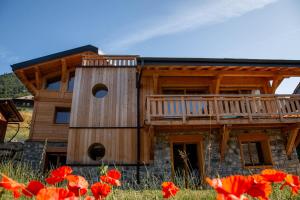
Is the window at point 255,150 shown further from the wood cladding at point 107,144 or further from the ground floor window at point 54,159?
the ground floor window at point 54,159

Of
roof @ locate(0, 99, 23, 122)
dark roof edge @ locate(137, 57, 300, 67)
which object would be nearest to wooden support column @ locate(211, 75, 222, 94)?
dark roof edge @ locate(137, 57, 300, 67)

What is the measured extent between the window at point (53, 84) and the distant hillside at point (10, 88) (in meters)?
39.3

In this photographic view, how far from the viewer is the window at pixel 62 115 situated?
13155 millimetres

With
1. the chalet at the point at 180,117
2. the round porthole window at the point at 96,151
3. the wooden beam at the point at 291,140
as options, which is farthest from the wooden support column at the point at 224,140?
the round porthole window at the point at 96,151

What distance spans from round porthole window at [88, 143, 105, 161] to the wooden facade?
0.27 m

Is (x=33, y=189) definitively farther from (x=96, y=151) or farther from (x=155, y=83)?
(x=96, y=151)

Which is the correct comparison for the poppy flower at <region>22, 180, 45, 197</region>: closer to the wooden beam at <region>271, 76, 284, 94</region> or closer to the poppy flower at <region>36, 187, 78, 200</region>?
the poppy flower at <region>36, 187, 78, 200</region>

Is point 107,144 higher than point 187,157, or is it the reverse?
point 107,144

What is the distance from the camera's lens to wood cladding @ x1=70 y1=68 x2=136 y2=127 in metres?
10.4

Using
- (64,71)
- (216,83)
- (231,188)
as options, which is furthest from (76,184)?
(64,71)

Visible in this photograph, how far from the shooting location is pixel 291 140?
9.62 metres

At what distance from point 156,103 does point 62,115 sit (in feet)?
22.3

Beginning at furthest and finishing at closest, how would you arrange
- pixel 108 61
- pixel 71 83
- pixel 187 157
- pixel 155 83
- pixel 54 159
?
pixel 71 83
pixel 54 159
pixel 108 61
pixel 155 83
pixel 187 157

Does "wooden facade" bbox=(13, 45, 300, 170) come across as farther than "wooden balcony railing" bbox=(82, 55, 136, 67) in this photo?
No
